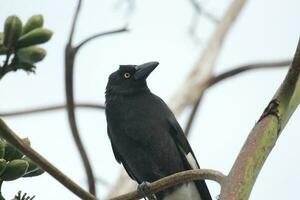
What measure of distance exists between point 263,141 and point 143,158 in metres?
1.61

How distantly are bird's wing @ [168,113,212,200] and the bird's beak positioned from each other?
31cm

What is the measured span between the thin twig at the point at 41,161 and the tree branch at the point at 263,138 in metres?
0.36

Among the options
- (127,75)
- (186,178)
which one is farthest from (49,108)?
(186,178)

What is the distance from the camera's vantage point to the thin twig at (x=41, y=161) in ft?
4.16

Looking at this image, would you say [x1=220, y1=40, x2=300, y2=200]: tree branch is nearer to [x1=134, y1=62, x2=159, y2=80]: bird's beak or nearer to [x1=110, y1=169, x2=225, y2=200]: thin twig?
[x1=110, y1=169, x2=225, y2=200]: thin twig

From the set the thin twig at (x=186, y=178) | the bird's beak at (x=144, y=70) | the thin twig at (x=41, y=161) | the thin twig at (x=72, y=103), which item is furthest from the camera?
the bird's beak at (x=144, y=70)

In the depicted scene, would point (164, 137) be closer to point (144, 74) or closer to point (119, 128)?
point (119, 128)

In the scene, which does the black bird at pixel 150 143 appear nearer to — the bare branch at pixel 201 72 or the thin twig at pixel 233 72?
the thin twig at pixel 233 72

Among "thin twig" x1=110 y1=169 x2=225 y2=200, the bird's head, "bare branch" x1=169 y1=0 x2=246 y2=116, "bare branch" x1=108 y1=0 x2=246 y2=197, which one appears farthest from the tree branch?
"bare branch" x1=169 y1=0 x2=246 y2=116

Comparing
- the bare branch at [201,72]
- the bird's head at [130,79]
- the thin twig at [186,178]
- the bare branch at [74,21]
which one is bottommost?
the thin twig at [186,178]

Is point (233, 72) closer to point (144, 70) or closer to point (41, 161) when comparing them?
point (144, 70)

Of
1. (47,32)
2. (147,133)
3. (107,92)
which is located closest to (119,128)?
(147,133)

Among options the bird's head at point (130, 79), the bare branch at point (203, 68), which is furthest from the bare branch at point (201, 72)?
the bird's head at point (130, 79)

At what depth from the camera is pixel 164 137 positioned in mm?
3055
